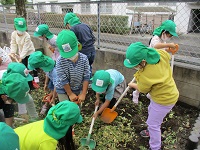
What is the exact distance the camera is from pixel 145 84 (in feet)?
6.91

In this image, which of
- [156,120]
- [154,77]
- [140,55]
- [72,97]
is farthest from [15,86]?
[156,120]

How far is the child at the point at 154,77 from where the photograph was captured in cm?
198

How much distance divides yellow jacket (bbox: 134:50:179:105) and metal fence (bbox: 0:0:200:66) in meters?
1.39

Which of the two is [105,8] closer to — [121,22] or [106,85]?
[121,22]

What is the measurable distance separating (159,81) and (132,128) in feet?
3.68

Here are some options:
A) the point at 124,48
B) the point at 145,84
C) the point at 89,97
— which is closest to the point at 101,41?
the point at 124,48

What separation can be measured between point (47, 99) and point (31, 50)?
148 centimetres

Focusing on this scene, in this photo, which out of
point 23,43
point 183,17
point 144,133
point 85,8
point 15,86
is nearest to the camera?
point 15,86

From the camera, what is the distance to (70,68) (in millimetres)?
2408

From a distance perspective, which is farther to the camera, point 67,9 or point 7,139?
point 67,9

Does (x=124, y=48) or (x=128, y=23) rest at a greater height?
(x=128, y=23)

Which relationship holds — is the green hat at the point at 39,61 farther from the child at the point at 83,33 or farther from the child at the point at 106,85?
the child at the point at 83,33

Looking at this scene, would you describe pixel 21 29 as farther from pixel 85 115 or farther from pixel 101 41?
pixel 85 115

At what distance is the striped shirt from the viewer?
240cm
